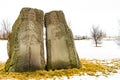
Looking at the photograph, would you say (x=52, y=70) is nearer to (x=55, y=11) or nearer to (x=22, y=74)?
(x=22, y=74)

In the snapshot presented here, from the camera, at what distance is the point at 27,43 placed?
800cm

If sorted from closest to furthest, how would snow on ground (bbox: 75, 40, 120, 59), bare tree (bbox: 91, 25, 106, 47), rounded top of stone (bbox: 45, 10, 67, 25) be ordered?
rounded top of stone (bbox: 45, 10, 67, 25) → snow on ground (bbox: 75, 40, 120, 59) → bare tree (bbox: 91, 25, 106, 47)

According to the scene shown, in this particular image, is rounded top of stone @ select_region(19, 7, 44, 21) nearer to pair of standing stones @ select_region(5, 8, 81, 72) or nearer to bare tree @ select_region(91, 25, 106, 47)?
pair of standing stones @ select_region(5, 8, 81, 72)

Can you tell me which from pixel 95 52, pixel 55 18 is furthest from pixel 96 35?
pixel 55 18

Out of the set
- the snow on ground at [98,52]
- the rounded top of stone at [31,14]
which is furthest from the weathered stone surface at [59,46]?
the snow on ground at [98,52]

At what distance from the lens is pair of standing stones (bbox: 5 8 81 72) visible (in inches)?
312

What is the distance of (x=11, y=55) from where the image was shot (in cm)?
857

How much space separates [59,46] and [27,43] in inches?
51.0

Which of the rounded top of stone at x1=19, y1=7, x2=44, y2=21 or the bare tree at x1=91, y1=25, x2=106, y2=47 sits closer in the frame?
the rounded top of stone at x1=19, y1=7, x2=44, y2=21

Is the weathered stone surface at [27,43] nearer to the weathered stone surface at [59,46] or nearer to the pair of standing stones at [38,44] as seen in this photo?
the pair of standing stones at [38,44]

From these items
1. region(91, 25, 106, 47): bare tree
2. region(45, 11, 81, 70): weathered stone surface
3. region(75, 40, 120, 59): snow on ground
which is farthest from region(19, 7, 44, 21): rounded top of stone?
region(91, 25, 106, 47): bare tree

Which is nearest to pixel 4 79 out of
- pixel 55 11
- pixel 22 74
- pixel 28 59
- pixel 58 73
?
pixel 22 74

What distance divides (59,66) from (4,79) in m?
2.38

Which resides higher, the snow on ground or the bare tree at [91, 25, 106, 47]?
the bare tree at [91, 25, 106, 47]
